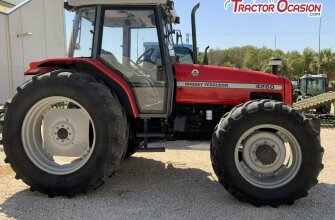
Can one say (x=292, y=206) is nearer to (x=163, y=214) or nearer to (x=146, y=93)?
(x=163, y=214)

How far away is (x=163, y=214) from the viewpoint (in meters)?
4.00

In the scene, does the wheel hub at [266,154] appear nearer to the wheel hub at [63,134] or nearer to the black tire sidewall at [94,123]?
the black tire sidewall at [94,123]

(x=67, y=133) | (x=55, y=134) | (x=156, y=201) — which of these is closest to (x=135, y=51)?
(x=67, y=133)

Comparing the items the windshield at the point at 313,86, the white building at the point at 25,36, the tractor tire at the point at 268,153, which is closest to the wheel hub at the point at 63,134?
the tractor tire at the point at 268,153

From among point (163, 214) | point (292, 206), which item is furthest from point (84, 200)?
point (292, 206)

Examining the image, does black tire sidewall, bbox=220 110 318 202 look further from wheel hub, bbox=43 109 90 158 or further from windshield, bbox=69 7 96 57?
windshield, bbox=69 7 96 57

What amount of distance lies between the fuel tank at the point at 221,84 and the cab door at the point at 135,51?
1.02 feet

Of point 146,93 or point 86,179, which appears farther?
point 146,93

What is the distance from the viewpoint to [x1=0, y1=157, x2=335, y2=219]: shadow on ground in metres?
3.97

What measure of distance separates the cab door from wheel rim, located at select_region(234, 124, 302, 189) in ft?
3.84

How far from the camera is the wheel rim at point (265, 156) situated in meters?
4.35

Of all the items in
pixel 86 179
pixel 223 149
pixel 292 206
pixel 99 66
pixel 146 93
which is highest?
pixel 99 66

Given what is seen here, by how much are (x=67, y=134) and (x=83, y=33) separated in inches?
51.2

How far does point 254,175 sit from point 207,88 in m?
1.26
